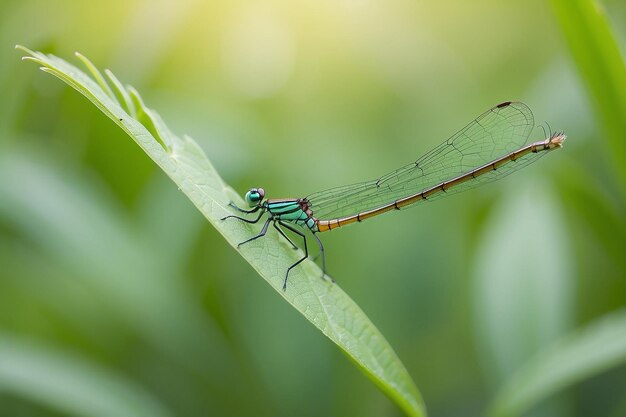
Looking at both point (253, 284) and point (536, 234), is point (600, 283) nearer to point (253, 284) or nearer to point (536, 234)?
point (536, 234)

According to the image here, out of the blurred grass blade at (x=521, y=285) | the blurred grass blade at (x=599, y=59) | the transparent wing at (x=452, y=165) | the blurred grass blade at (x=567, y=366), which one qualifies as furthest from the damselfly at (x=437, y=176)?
the blurred grass blade at (x=567, y=366)

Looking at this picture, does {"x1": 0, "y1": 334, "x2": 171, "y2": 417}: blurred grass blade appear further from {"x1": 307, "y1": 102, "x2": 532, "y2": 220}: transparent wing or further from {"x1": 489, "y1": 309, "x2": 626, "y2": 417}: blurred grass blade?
{"x1": 489, "y1": 309, "x2": 626, "y2": 417}: blurred grass blade

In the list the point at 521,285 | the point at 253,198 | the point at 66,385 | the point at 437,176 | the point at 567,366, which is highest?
the point at 437,176

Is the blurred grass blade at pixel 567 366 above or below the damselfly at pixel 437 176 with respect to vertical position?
A: below

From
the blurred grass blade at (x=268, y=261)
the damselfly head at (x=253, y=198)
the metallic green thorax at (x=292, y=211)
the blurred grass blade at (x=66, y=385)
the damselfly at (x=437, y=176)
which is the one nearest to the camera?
the blurred grass blade at (x=268, y=261)

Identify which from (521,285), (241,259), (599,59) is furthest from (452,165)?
(241,259)

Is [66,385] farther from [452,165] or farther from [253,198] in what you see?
[452,165]

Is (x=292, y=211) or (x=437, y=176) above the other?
(x=437, y=176)

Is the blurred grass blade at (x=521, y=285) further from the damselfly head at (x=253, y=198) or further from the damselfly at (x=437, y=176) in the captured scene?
the damselfly head at (x=253, y=198)
